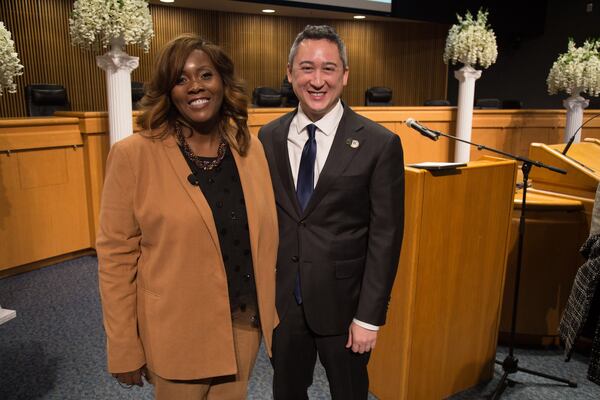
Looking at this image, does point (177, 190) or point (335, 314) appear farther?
point (335, 314)

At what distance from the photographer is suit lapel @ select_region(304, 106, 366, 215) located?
4.79 feet

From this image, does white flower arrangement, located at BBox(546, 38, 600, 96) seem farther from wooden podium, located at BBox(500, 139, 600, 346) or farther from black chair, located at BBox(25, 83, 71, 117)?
black chair, located at BBox(25, 83, 71, 117)

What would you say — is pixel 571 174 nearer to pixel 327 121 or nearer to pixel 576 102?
pixel 327 121

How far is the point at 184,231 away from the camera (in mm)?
1212

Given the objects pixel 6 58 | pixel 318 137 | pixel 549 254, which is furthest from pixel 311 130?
pixel 6 58

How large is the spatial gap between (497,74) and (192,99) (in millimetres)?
11081

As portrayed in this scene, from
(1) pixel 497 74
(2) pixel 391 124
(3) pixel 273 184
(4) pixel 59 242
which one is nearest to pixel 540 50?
(1) pixel 497 74

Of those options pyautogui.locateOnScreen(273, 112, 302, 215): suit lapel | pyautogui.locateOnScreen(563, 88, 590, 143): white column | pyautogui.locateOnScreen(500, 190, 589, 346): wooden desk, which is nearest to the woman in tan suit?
pyautogui.locateOnScreen(273, 112, 302, 215): suit lapel

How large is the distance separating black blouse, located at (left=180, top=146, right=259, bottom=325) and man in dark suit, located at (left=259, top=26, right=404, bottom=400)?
203mm

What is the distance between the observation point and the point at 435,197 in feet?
6.55

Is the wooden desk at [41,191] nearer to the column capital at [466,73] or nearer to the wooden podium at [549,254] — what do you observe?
the wooden podium at [549,254]

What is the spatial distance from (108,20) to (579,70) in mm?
4934

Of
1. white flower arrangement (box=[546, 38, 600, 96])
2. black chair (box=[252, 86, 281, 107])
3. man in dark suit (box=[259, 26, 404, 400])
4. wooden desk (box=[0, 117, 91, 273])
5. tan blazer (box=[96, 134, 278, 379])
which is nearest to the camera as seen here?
tan blazer (box=[96, 134, 278, 379])

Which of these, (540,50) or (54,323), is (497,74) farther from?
(54,323)
